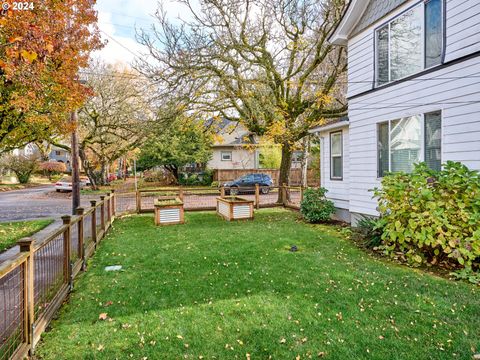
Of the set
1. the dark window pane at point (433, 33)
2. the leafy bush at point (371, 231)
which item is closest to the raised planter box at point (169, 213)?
the leafy bush at point (371, 231)

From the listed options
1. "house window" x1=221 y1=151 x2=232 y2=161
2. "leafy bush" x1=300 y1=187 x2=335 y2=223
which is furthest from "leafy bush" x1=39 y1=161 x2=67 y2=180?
"leafy bush" x1=300 y1=187 x2=335 y2=223

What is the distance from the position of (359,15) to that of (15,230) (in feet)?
37.1

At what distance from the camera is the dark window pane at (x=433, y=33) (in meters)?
6.18

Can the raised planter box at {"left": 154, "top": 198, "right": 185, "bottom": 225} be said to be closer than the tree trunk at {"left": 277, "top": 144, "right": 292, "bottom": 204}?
Yes

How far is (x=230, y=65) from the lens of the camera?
10.8 meters

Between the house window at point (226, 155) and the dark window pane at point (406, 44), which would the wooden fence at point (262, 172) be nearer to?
the house window at point (226, 155)

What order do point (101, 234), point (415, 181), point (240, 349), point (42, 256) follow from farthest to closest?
1. point (101, 234)
2. point (415, 181)
3. point (42, 256)
4. point (240, 349)

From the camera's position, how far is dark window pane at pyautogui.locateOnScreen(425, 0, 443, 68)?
6184 millimetres

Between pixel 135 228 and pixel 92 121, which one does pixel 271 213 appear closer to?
pixel 135 228

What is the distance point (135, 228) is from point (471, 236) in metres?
8.18

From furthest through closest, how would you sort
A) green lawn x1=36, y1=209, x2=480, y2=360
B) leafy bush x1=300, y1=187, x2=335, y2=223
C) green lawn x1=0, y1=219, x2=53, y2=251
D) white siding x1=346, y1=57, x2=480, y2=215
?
1. leafy bush x1=300, y1=187, x2=335, y2=223
2. green lawn x1=0, y1=219, x2=53, y2=251
3. white siding x1=346, y1=57, x2=480, y2=215
4. green lawn x1=36, y1=209, x2=480, y2=360

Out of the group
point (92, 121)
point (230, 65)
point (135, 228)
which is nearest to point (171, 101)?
point (230, 65)

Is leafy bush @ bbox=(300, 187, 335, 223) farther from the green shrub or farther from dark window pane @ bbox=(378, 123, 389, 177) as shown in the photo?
the green shrub

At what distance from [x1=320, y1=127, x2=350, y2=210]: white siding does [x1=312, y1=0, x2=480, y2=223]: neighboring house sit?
50mm
